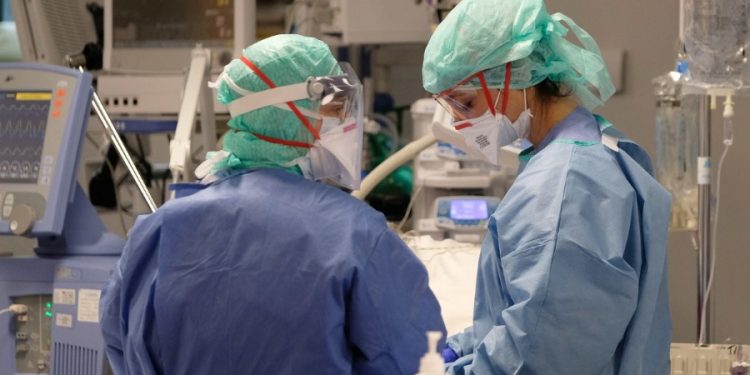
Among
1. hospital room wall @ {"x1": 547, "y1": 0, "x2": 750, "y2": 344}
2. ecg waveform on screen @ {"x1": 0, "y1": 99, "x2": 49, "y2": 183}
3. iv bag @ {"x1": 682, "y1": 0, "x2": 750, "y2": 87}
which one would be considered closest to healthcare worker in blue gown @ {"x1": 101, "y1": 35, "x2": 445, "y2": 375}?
ecg waveform on screen @ {"x1": 0, "y1": 99, "x2": 49, "y2": 183}

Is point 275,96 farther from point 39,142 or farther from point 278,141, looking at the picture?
point 39,142

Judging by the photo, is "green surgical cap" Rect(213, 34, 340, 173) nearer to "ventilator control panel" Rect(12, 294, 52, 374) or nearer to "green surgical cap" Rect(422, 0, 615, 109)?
"green surgical cap" Rect(422, 0, 615, 109)

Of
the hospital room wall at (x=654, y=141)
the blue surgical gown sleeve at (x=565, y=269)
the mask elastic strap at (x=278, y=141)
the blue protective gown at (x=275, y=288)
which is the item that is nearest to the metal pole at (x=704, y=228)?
the hospital room wall at (x=654, y=141)

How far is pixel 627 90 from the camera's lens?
10.9 ft

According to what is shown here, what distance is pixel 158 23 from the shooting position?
4145 mm

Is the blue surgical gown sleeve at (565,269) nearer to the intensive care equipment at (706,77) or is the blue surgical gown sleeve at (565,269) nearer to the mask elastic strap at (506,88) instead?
the mask elastic strap at (506,88)

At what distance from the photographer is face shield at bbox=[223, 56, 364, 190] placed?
1.84m

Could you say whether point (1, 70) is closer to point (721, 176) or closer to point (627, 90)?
point (627, 90)

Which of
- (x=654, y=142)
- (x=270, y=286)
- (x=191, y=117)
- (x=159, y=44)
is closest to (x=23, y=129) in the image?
(x=191, y=117)

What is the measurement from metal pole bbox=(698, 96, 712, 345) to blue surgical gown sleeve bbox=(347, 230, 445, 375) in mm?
1102

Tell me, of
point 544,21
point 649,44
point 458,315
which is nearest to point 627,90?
point 649,44

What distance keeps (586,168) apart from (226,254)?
58 cm

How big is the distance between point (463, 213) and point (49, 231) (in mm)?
1261

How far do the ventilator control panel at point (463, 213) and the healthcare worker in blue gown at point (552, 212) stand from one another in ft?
4.21
